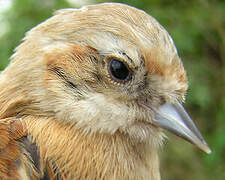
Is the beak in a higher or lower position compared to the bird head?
lower

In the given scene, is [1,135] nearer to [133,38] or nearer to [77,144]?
[77,144]

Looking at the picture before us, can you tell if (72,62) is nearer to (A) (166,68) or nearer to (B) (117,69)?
(B) (117,69)

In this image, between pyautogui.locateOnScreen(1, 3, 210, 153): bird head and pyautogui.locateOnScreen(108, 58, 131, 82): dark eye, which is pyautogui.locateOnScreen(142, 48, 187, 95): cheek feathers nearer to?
pyautogui.locateOnScreen(1, 3, 210, 153): bird head

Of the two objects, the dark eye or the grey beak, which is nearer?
the dark eye

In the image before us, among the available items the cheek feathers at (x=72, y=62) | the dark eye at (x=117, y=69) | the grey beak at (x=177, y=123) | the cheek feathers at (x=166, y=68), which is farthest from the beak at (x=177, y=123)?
the cheek feathers at (x=72, y=62)

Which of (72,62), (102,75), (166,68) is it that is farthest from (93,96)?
(166,68)

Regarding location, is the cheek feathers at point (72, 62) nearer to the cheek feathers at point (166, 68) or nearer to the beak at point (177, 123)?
the cheek feathers at point (166, 68)

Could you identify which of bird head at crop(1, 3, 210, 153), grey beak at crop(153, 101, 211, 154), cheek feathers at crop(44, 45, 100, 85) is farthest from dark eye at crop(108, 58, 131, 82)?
grey beak at crop(153, 101, 211, 154)
